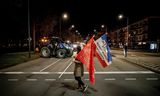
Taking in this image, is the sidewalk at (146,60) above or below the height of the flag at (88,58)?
below

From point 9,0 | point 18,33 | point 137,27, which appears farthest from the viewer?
point 137,27

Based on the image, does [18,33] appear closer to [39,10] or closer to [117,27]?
[39,10]

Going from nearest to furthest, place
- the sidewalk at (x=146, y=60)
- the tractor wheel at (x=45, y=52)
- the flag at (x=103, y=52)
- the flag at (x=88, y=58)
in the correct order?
the flag at (x=88, y=58) → the flag at (x=103, y=52) → the sidewalk at (x=146, y=60) → the tractor wheel at (x=45, y=52)

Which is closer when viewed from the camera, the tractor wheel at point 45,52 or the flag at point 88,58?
the flag at point 88,58

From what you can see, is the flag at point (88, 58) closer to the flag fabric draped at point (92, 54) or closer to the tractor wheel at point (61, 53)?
the flag fabric draped at point (92, 54)

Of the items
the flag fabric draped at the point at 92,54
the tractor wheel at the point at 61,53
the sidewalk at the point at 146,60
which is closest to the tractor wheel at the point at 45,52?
Answer: the tractor wheel at the point at 61,53

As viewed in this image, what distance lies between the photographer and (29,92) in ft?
28.9

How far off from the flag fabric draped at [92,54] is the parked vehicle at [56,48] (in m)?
19.0

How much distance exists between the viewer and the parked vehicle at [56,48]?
2800 cm

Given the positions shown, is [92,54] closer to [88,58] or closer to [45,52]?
[88,58]

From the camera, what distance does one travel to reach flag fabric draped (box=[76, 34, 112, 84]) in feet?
29.1

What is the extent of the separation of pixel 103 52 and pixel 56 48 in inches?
778

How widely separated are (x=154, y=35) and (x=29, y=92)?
80919 mm

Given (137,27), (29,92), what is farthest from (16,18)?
(137,27)
